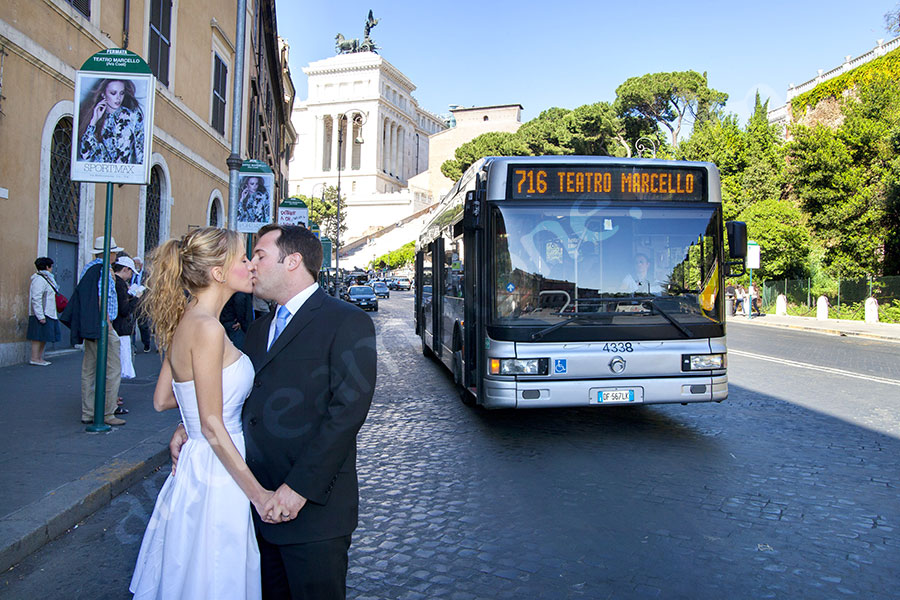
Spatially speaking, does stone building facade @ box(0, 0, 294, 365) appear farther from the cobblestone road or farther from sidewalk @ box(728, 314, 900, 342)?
sidewalk @ box(728, 314, 900, 342)

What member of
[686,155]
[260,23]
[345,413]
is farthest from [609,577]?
[686,155]

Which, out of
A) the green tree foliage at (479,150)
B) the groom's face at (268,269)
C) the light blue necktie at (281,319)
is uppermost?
the green tree foliage at (479,150)

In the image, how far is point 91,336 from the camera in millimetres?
6645

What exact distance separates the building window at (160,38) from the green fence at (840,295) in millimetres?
26362

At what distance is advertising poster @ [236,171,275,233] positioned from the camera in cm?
1434

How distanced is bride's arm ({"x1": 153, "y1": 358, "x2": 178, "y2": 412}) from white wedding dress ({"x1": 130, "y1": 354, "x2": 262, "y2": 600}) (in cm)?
24

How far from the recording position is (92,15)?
1215 cm

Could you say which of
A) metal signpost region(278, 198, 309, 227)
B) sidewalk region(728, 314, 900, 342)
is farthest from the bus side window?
sidewalk region(728, 314, 900, 342)

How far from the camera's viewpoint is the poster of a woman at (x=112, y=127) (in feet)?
21.7

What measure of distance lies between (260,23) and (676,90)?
37.8 metres

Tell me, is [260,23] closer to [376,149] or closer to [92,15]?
[92,15]

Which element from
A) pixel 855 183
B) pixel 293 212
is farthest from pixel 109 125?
pixel 855 183

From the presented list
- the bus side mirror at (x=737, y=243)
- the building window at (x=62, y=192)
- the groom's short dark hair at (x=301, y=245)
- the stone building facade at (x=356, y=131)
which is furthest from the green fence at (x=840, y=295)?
the stone building facade at (x=356, y=131)

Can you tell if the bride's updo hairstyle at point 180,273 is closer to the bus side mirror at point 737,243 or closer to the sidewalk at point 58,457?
the sidewalk at point 58,457
